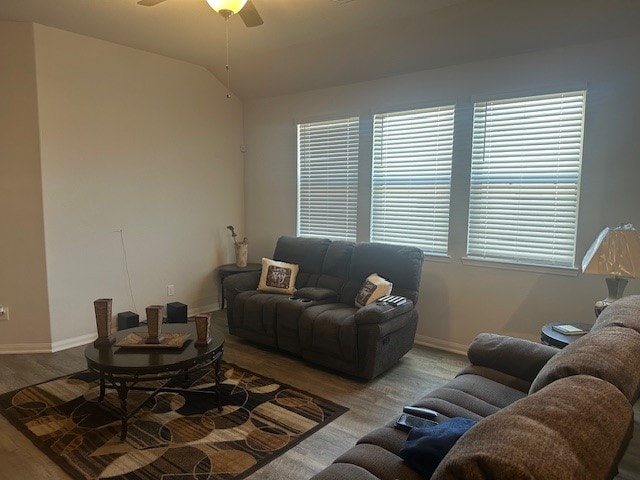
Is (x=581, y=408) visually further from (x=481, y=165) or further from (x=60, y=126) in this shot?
(x=60, y=126)

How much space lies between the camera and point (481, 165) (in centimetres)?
386

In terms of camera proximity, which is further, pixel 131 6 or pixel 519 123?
pixel 519 123

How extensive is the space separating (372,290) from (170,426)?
6.06 feet

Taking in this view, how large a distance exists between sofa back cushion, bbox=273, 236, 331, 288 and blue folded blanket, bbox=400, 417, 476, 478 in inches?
113

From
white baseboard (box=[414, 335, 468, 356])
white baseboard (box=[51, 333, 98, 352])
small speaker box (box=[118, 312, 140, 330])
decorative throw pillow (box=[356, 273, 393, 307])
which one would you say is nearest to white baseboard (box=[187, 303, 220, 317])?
small speaker box (box=[118, 312, 140, 330])

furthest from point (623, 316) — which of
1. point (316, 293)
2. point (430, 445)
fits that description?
point (316, 293)

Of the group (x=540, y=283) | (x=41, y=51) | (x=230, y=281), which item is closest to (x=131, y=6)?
(x=41, y=51)

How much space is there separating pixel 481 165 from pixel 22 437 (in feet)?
12.9

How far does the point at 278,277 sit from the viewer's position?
435 cm

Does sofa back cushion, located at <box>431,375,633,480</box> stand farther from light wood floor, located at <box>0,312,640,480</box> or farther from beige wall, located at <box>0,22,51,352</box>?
beige wall, located at <box>0,22,51,352</box>

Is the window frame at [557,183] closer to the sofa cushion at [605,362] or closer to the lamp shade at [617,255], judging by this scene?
the lamp shade at [617,255]

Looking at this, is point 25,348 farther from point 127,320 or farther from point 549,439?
point 549,439

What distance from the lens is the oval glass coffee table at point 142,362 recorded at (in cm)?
255

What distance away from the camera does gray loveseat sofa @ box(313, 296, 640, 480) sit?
34.8 inches
